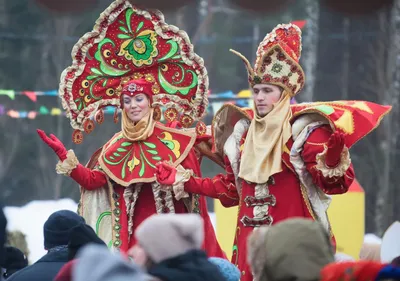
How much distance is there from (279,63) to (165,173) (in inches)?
39.6

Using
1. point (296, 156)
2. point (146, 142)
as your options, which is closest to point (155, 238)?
point (296, 156)

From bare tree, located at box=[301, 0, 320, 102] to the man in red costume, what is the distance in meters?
7.46

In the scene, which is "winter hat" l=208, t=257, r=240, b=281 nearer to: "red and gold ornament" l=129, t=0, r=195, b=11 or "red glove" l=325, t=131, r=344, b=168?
"red glove" l=325, t=131, r=344, b=168

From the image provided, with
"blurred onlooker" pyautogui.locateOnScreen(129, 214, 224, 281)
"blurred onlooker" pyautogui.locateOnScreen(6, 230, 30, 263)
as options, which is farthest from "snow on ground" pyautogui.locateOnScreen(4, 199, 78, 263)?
"blurred onlooker" pyautogui.locateOnScreen(129, 214, 224, 281)

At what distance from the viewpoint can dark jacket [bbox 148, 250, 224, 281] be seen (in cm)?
412

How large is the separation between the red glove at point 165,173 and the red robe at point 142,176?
0.16m

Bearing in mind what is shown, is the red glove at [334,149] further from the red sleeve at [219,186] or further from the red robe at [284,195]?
the red sleeve at [219,186]

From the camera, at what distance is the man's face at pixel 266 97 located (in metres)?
6.97

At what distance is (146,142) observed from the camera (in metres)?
7.62

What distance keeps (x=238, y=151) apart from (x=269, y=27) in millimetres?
7348

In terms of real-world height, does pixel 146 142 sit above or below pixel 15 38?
below

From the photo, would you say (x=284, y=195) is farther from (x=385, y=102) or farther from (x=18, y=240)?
(x=385, y=102)

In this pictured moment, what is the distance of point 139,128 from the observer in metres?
7.57

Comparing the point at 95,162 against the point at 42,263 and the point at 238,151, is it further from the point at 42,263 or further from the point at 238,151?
the point at 42,263
